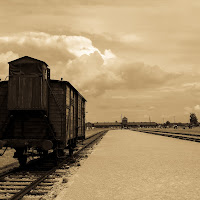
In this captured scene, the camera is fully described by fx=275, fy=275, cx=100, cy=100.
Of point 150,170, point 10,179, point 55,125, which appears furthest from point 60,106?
point 150,170

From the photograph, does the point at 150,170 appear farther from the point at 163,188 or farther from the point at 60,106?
the point at 60,106

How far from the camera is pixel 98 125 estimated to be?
7721 inches

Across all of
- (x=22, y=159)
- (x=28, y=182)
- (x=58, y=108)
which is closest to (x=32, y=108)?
(x=58, y=108)

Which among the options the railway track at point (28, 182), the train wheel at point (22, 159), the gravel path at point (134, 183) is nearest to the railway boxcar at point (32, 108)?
the train wheel at point (22, 159)

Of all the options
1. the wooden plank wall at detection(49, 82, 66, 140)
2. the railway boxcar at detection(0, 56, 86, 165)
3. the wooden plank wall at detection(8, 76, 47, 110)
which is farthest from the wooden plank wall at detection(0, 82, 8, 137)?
the wooden plank wall at detection(49, 82, 66, 140)

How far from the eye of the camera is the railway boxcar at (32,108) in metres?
11.2

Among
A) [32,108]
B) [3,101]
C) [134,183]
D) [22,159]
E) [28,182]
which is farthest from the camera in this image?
[22,159]

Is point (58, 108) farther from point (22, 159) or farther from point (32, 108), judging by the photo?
point (22, 159)

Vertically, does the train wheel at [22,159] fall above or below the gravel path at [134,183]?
above

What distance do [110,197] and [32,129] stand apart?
582 centimetres

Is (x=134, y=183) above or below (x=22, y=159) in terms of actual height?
below

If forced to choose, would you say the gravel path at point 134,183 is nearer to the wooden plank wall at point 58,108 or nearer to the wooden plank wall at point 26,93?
the wooden plank wall at point 58,108

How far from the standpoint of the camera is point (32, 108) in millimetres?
11148

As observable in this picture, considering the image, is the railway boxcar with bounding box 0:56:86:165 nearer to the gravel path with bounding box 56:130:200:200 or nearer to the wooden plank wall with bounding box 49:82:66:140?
the wooden plank wall with bounding box 49:82:66:140
